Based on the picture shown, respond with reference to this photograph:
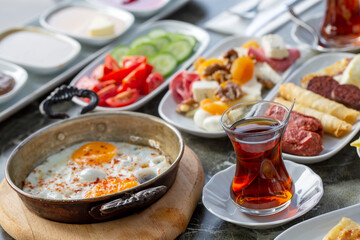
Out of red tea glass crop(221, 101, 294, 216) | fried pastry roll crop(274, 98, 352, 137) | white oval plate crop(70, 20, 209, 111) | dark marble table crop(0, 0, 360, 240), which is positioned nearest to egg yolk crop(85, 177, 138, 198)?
dark marble table crop(0, 0, 360, 240)

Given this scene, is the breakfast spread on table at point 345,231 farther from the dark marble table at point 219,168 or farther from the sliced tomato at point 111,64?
the sliced tomato at point 111,64

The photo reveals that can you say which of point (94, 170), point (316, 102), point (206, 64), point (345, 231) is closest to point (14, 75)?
point (206, 64)

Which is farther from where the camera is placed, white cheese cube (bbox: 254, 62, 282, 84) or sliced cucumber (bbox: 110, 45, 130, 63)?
sliced cucumber (bbox: 110, 45, 130, 63)

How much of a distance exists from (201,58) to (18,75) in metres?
1.06

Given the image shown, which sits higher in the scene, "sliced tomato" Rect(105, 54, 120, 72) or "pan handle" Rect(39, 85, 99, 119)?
"pan handle" Rect(39, 85, 99, 119)

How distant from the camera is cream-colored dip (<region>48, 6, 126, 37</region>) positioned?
3.47 m

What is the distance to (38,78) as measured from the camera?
3080mm

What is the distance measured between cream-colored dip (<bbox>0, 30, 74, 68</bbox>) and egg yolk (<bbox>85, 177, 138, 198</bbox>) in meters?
1.28

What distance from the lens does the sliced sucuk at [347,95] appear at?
7.78 ft

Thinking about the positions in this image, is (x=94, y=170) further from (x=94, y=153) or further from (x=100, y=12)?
(x=100, y=12)

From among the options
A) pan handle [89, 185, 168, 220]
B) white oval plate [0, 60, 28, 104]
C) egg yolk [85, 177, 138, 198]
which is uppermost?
pan handle [89, 185, 168, 220]

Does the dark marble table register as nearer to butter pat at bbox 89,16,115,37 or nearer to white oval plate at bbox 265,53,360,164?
white oval plate at bbox 265,53,360,164

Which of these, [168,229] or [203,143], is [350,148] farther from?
[168,229]

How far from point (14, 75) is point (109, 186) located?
4.50ft
